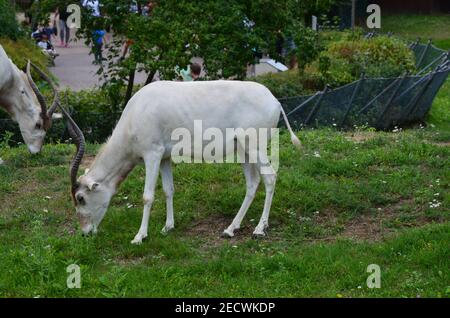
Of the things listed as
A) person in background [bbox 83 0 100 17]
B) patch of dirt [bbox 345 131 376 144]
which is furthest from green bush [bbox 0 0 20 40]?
patch of dirt [bbox 345 131 376 144]

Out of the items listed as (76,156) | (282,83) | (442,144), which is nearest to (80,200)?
(76,156)

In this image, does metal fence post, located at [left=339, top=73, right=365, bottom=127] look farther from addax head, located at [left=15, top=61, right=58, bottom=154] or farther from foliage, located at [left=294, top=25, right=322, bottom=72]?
addax head, located at [left=15, top=61, right=58, bottom=154]

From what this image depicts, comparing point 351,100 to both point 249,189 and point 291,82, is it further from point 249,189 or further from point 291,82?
point 249,189

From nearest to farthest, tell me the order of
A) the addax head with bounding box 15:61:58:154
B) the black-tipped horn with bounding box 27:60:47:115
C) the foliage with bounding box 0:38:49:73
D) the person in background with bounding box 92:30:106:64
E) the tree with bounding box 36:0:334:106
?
the black-tipped horn with bounding box 27:60:47:115 < the addax head with bounding box 15:61:58:154 < the tree with bounding box 36:0:334:106 < the person in background with bounding box 92:30:106:64 < the foliage with bounding box 0:38:49:73

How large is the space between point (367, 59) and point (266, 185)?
10879 millimetres

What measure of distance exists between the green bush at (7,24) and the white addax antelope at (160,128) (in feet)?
33.3

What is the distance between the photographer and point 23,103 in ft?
40.3

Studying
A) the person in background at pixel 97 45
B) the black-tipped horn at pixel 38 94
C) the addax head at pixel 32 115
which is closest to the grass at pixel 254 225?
the addax head at pixel 32 115

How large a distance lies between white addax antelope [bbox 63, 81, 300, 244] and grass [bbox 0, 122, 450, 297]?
334mm

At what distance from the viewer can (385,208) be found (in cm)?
914

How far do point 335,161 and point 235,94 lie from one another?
86.2 inches

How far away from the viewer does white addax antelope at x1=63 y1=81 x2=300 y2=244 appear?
27.5 feet

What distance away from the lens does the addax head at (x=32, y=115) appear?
11945 millimetres
